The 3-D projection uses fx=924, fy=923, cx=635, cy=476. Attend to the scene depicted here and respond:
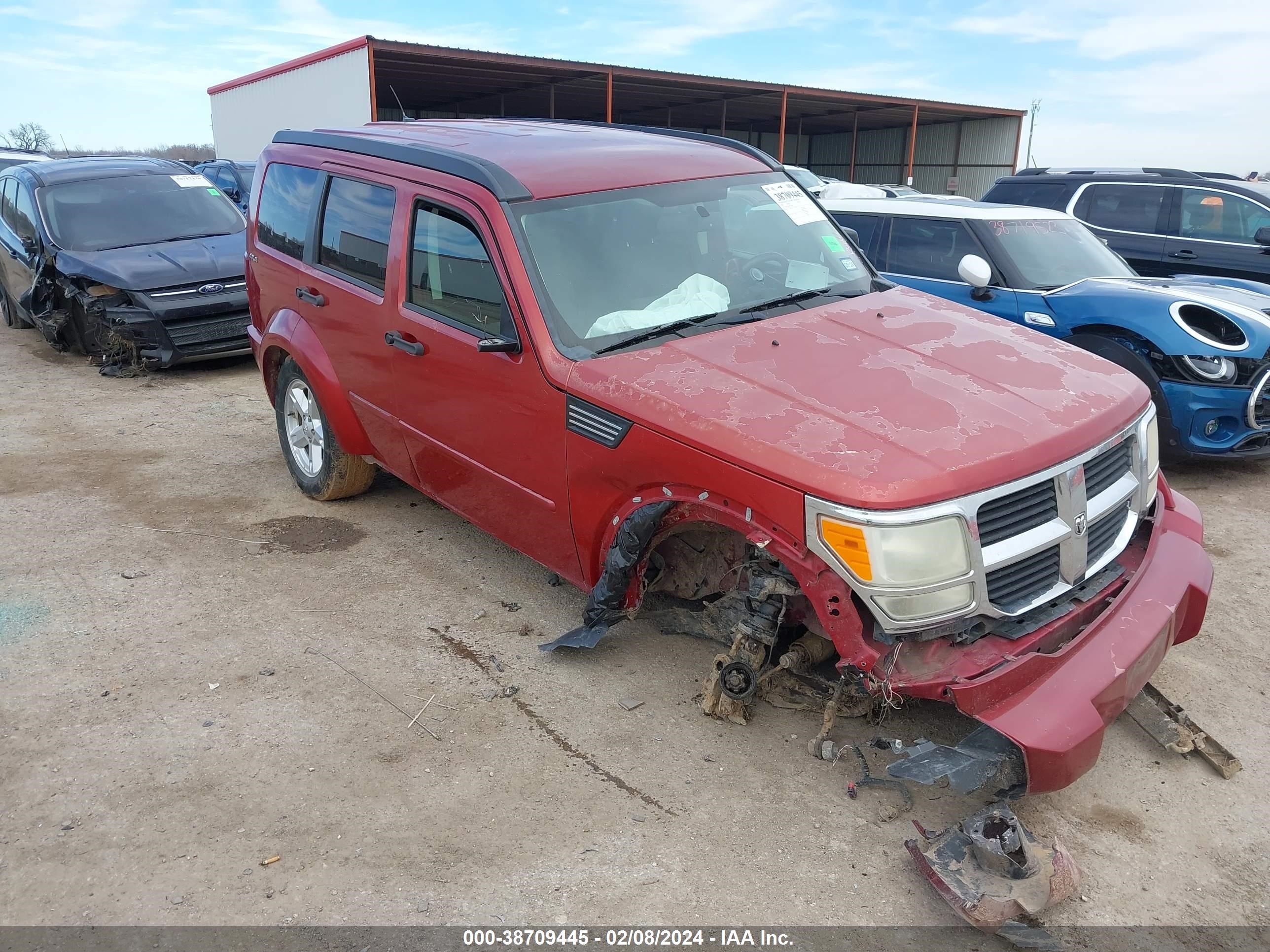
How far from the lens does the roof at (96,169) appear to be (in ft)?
30.3

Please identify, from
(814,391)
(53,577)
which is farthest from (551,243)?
(53,577)

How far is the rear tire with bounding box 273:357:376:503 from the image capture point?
5270 millimetres

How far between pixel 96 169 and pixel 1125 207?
10273mm

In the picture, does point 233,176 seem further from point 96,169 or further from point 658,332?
point 658,332

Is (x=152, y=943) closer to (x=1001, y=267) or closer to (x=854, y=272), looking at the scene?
(x=854, y=272)

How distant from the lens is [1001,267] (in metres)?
6.52

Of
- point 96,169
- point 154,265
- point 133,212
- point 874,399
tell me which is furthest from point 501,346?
point 96,169

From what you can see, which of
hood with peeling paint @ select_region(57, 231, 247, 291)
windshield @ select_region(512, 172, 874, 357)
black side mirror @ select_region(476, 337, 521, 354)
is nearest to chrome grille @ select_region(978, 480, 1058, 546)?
windshield @ select_region(512, 172, 874, 357)

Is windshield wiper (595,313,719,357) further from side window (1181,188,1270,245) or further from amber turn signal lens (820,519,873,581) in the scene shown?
side window (1181,188,1270,245)

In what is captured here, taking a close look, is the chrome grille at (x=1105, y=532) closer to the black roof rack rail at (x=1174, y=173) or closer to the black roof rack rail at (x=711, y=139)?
the black roof rack rail at (x=711, y=139)

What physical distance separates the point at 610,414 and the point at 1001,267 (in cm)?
445

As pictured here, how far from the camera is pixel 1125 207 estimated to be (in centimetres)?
891

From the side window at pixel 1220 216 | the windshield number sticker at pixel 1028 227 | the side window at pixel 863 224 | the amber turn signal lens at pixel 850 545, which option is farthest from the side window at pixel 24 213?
the side window at pixel 1220 216

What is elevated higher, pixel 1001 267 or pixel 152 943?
pixel 1001 267
